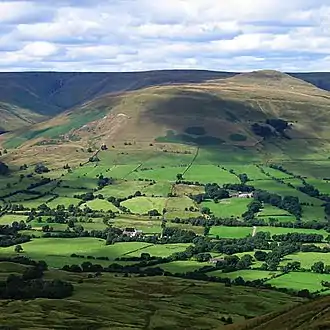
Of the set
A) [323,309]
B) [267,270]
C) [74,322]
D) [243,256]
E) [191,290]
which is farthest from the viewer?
[243,256]

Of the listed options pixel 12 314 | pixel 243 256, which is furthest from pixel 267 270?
pixel 12 314

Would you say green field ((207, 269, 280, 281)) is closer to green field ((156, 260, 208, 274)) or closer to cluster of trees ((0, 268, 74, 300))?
green field ((156, 260, 208, 274))

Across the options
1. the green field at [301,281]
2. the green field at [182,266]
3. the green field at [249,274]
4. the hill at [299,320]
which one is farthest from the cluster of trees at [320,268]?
the hill at [299,320]

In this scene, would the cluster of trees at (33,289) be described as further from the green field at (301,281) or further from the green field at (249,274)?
the green field at (301,281)

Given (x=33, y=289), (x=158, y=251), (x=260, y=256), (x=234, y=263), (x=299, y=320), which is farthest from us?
(x=158, y=251)

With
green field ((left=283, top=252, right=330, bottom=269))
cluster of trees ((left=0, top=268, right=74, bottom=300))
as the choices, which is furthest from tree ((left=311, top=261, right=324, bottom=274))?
cluster of trees ((left=0, top=268, right=74, bottom=300))

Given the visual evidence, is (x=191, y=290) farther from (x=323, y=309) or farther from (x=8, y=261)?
(x=323, y=309)

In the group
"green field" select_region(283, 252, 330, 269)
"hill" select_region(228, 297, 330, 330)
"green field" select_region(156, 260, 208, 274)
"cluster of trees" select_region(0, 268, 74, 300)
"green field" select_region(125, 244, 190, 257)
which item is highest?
"hill" select_region(228, 297, 330, 330)

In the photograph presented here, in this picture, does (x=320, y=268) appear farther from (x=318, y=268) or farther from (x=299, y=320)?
(x=299, y=320)

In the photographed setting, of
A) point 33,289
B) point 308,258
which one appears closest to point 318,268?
point 308,258

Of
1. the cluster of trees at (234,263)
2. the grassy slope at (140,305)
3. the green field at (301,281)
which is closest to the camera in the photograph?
the grassy slope at (140,305)

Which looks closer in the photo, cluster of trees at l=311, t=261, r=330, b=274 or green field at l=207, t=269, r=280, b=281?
green field at l=207, t=269, r=280, b=281
